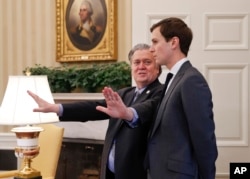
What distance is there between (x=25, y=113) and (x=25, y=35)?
8.30ft

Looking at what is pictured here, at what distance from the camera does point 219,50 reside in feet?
11.8

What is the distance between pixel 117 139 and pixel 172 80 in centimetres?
49

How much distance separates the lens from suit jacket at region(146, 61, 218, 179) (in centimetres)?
192

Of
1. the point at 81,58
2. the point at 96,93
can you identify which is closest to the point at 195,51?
the point at 96,93

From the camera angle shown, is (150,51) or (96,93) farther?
(96,93)

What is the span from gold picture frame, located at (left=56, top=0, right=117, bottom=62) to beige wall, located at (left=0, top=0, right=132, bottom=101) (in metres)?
0.11

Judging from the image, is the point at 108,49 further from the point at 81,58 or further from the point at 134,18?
the point at 134,18

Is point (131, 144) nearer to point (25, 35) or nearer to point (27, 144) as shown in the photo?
point (27, 144)

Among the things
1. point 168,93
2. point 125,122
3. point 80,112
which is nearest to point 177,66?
point 168,93

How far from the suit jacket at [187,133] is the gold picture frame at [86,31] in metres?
2.53

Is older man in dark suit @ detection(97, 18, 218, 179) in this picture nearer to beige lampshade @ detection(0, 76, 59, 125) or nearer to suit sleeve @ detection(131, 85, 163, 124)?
suit sleeve @ detection(131, 85, 163, 124)

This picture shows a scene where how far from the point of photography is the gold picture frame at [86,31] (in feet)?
14.7

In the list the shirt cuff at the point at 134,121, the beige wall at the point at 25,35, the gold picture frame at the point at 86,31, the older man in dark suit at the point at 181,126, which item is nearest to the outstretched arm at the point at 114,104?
the older man in dark suit at the point at 181,126

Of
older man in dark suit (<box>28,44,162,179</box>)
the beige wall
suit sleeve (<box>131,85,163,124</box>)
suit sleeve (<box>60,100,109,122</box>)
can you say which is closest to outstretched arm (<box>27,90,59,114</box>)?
older man in dark suit (<box>28,44,162,179</box>)
